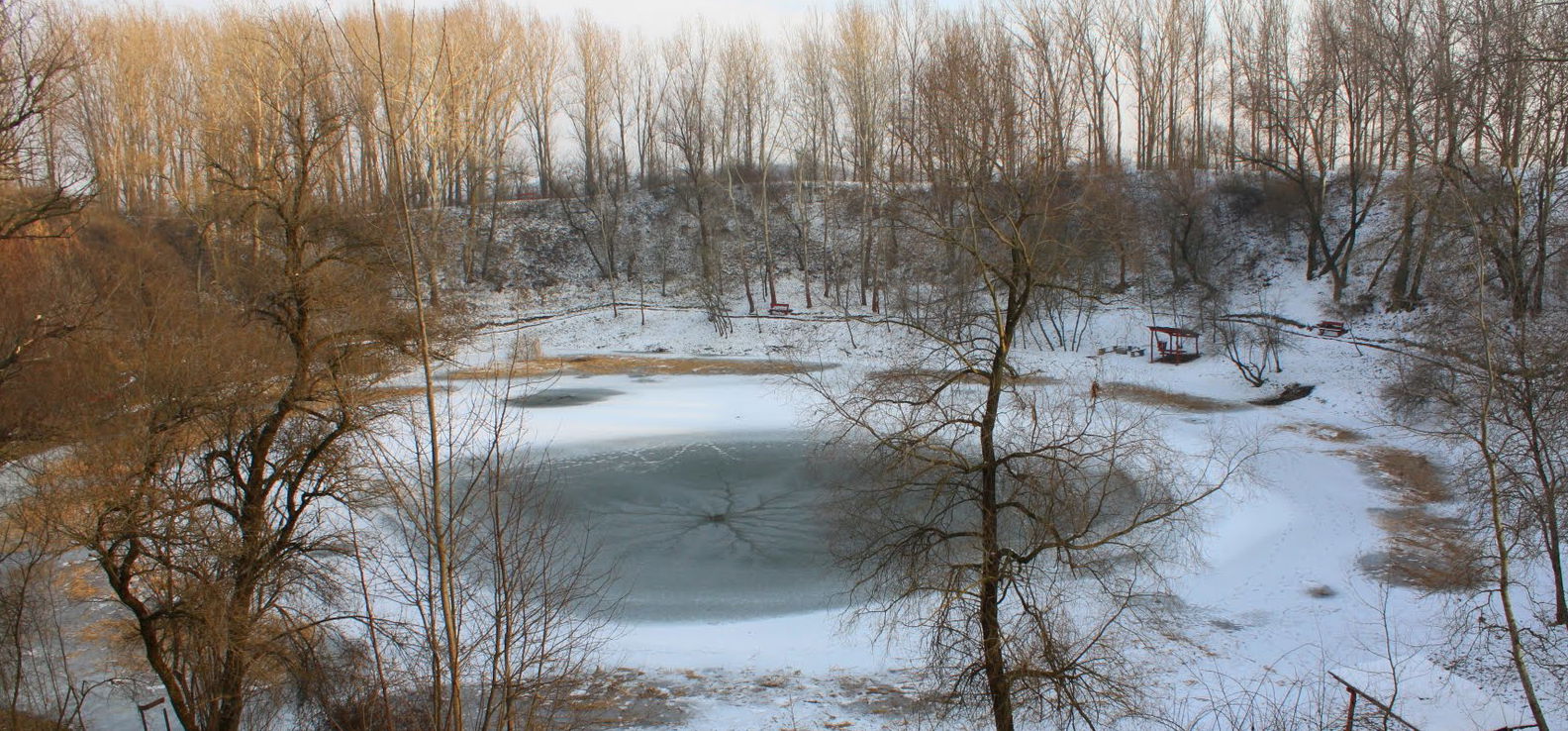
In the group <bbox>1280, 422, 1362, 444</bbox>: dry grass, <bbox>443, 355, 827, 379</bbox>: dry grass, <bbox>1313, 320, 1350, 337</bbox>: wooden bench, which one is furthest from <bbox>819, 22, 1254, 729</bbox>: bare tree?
<bbox>1313, 320, 1350, 337</bbox>: wooden bench

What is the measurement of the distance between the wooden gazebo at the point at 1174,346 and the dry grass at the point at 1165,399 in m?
2.87

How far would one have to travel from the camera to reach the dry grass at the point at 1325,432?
763 inches

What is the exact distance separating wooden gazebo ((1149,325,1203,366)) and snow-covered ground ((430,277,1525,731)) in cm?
477

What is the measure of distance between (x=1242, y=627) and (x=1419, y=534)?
509 cm

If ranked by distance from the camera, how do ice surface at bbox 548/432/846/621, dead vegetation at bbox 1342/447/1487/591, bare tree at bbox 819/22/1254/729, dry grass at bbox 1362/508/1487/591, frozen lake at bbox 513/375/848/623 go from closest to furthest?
1. bare tree at bbox 819/22/1254/729
2. dry grass at bbox 1362/508/1487/591
3. dead vegetation at bbox 1342/447/1487/591
4. ice surface at bbox 548/432/846/621
5. frozen lake at bbox 513/375/848/623

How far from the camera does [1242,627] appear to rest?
11.2m

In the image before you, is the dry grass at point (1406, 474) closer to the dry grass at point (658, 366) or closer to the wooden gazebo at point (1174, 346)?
the wooden gazebo at point (1174, 346)

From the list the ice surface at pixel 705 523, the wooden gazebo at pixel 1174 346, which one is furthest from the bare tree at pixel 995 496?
the wooden gazebo at pixel 1174 346

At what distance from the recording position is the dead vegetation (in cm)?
1203

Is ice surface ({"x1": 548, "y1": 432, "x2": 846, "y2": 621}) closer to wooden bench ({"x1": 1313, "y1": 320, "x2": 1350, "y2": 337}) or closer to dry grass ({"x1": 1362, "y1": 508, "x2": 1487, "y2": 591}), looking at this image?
dry grass ({"x1": 1362, "y1": 508, "x2": 1487, "y2": 591})

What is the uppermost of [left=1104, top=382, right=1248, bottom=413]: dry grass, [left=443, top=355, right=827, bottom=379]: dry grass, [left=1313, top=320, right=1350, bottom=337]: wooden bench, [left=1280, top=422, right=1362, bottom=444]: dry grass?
[left=1313, top=320, right=1350, bottom=337]: wooden bench

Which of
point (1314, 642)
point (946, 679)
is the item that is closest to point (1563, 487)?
point (1314, 642)

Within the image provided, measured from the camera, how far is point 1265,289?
32562mm

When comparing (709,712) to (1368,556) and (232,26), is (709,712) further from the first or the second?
(232,26)
